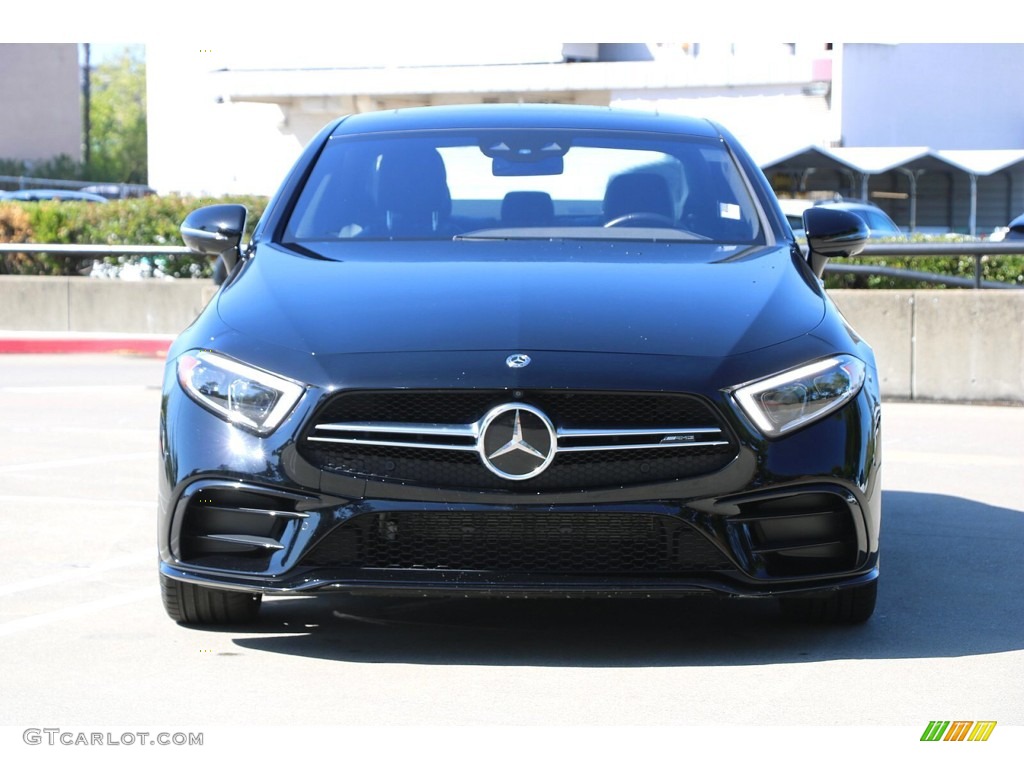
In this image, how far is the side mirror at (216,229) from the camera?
607cm

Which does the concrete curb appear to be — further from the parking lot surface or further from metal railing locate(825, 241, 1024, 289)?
the parking lot surface

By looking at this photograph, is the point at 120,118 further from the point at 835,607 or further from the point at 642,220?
the point at 835,607

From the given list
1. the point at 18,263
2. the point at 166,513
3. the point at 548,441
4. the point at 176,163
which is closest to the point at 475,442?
the point at 548,441

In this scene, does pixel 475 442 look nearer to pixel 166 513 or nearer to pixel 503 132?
pixel 166 513

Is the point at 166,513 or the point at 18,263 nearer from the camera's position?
the point at 166,513

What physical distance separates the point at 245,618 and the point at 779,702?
1.67 m

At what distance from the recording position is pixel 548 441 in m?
4.59

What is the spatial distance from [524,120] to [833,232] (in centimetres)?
124

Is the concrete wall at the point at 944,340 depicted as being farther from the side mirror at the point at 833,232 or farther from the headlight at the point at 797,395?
the headlight at the point at 797,395

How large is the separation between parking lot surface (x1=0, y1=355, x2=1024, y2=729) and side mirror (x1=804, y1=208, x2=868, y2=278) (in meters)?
1.17

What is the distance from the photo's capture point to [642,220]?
19.8ft

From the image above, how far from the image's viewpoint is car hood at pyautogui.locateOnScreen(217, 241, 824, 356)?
15.7ft

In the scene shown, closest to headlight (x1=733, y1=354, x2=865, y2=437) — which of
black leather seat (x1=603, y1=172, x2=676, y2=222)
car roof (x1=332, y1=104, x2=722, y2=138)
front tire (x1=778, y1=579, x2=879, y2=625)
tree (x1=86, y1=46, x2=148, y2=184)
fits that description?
front tire (x1=778, y1=579, x2=879, y2=625)

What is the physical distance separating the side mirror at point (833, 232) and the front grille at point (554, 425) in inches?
64.9
